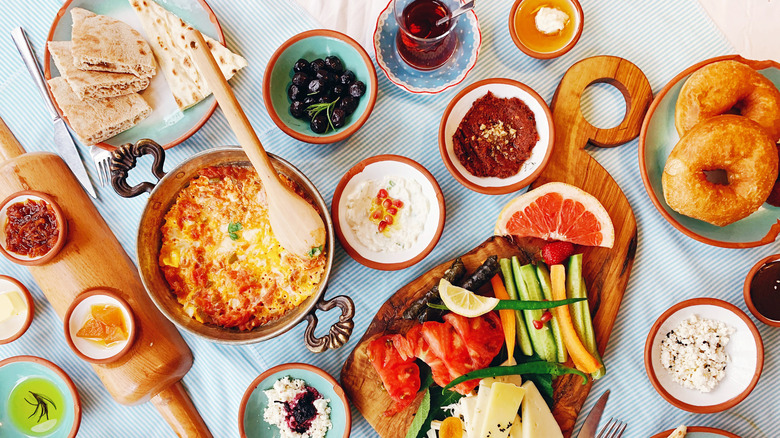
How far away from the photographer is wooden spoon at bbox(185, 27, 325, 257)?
2254 millimetres

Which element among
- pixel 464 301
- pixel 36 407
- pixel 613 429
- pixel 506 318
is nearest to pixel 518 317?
pixel 506 318

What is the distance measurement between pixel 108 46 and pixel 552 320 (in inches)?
119

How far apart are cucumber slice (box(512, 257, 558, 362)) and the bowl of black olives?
1295 mm

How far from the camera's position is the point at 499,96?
2916 millimetres

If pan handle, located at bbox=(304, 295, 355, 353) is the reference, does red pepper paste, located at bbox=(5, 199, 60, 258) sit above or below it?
above

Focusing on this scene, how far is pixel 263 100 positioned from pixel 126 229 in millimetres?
1199

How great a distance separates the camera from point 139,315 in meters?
2.86

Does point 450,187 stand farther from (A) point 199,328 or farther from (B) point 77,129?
(B) point 77,129

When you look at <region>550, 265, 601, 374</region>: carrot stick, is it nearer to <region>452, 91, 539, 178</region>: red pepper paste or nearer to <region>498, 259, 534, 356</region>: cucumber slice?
<region>498, 259, 534, 356</region>: cucumber slice

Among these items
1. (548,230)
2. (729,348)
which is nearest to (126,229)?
(548,230)

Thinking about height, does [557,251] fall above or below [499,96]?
below

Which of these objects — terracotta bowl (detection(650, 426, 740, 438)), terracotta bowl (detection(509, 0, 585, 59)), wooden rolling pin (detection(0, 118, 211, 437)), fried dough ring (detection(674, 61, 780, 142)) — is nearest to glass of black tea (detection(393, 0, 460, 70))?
terracotta bowl (detection(509, 0, 585, 59))

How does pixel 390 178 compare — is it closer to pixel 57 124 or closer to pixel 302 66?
pixel 302 66

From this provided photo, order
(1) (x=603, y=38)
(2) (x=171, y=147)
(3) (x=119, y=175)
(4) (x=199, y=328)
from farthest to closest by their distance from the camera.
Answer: (1) (x=603, y=38) < (2) (x=171, y=147) < (4) (x=199, y=328) < (3) (x=119, y=175)
